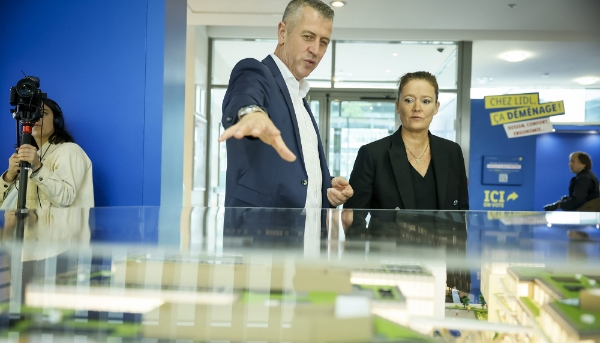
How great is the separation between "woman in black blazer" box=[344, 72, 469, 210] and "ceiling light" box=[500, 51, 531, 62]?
735cm

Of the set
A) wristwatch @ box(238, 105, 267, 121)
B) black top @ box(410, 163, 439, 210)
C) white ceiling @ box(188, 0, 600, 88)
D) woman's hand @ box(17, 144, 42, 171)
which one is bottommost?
black top @ box(410, 163, 439, 210)

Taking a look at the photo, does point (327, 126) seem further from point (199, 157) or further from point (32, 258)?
point (32, 258)

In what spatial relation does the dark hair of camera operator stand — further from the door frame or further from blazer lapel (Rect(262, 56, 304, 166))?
blazer lapel (Rect(262, 56, 304, 166))

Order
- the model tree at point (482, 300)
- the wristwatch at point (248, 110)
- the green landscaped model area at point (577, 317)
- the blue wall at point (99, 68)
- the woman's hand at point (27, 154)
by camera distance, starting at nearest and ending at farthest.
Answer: the green landscaped model area at point (577, 317)
the model tree at point (482, 300)
the wristwatch at point (248, 110)
the woman's hand at point (27, 154)
the blue wall at point (99, 68)

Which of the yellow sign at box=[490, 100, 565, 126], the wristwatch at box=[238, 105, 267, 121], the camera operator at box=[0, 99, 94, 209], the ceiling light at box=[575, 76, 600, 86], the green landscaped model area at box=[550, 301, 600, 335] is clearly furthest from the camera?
the ceiling light at box=[575, 76, 600, 86]

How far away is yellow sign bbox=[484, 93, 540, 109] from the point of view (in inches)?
357

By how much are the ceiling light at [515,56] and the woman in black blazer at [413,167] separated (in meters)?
7.35

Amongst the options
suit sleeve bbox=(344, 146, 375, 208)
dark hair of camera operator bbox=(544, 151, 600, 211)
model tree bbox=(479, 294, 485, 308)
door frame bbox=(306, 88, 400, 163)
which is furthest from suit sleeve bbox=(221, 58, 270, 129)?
dark hair of camera operator bbox=(544, 151, 600, 211)

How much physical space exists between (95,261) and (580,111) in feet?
45.7

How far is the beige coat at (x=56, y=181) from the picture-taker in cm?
239

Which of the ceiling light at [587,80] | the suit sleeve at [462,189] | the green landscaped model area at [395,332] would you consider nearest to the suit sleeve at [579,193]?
the ceiling light at [587,80]

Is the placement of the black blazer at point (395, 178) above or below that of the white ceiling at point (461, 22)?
below

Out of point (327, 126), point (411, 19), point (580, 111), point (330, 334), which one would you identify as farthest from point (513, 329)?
point (580, 111)

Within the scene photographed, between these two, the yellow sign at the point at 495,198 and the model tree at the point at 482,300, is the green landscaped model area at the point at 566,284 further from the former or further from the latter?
the yellow sign at the point at 495,198
